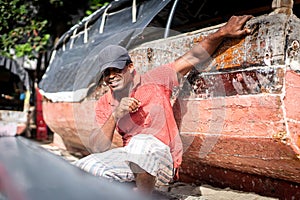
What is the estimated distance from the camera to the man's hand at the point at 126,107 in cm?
271

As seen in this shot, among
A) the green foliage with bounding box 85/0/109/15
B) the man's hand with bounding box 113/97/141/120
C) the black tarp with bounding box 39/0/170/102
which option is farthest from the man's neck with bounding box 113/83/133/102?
the green foliage with bounding box 85/0/109/15

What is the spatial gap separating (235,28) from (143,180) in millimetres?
1231

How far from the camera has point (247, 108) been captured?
108 inches

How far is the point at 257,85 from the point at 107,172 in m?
1.26

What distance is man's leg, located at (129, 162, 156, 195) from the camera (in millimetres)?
2689

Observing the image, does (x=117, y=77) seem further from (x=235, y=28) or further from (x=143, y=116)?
(x=235, y=28)

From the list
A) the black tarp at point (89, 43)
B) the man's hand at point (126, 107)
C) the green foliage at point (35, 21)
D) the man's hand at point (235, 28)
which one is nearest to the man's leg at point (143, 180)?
the man's hand at point (126, 107)

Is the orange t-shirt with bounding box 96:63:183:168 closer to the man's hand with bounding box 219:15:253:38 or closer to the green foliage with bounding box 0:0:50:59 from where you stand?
the man's hand with bounding box 219:15:253:38

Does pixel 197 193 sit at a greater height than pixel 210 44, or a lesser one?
lesser

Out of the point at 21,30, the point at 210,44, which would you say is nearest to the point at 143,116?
the point at 210,44

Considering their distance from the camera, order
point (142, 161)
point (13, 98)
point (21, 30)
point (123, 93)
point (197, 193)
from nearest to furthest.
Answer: point (142, 161), point (123, 93), point (197, 193), point (21, 30), point (13, 98)

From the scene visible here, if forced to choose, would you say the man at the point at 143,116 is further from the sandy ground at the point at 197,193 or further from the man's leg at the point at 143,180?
the sandy ground at the point at 197,193

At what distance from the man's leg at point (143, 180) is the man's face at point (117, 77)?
56 cm

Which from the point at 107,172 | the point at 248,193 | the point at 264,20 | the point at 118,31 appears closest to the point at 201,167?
the point at 248,193
